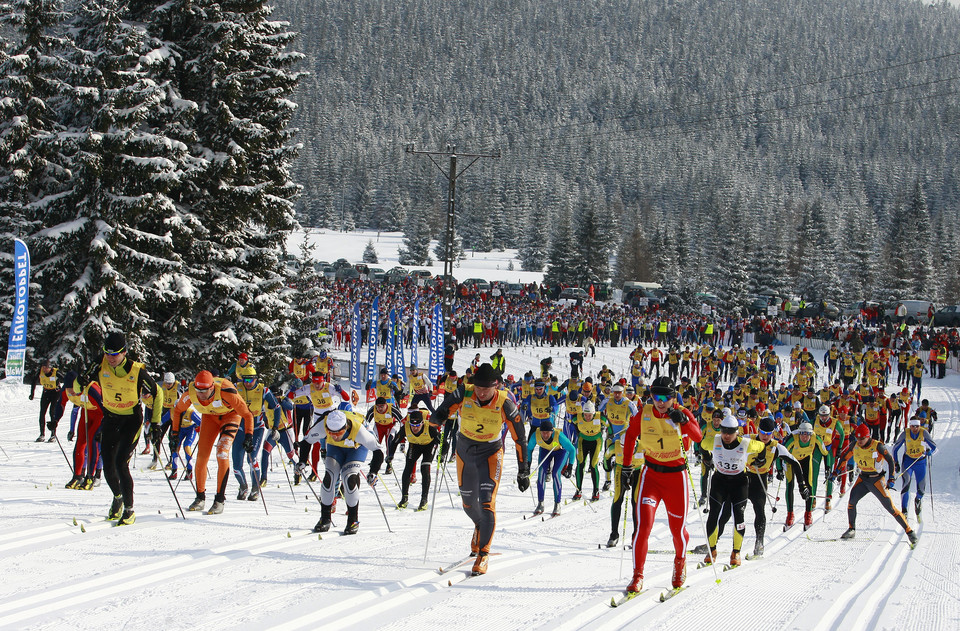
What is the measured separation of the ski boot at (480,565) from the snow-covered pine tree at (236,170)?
16.7m

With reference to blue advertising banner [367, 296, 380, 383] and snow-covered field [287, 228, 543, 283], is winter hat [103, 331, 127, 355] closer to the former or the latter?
blue advertising banner [367, 296, 380, 383]

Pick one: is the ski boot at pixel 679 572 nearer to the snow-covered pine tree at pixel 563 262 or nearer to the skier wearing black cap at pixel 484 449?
the skier wearing black cap at pixel 484 449

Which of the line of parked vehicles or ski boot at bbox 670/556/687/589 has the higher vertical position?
the line of parked vehicles

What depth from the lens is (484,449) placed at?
24.0ft

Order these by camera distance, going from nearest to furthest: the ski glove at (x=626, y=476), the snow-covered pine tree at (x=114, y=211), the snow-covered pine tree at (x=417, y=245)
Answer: the ski glove at (x=626, y=476) → the snow-covered pine tree at (x=114, y=211) → the snow-covered pine tree at (x=417, y=245)

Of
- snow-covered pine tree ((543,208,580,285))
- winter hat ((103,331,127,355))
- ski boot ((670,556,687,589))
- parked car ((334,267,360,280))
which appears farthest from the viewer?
snow-covered pine tree ((543,208,580,285))

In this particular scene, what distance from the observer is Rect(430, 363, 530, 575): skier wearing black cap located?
23.5 ft

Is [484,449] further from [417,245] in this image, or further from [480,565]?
[417,245]

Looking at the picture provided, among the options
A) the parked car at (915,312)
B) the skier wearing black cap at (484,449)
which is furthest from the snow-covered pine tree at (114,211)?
the parked car at (915,312)

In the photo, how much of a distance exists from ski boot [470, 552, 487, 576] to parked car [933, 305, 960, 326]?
5553 centimetres

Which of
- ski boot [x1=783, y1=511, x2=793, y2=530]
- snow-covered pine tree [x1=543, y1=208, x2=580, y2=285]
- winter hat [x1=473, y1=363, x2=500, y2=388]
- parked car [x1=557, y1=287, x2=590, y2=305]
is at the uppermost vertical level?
snow-covered pine tree [x1=543, y1=208, x2=580, y2=285]

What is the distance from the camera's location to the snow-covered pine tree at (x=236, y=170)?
2261cm

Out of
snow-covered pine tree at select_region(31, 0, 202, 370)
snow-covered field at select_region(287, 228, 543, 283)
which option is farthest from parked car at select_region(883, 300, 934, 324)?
snow-covered pine tree at select_region(31, 0, 202, 370)

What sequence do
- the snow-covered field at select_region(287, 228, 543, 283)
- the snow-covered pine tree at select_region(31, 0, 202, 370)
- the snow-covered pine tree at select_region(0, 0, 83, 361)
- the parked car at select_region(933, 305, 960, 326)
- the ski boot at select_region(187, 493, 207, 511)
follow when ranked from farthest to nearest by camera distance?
the snow-covered field at select_region(287, 228, 543, 283)
the parked car at select_region(933, 305, 960, 326)
the snow-covered pine tree at select_region(0, 0, 83, 361)
the snow-covered pine tree at select_region(31, 0, 202, 370)
the ski boot at select_region(187, 493, 207, 511)
